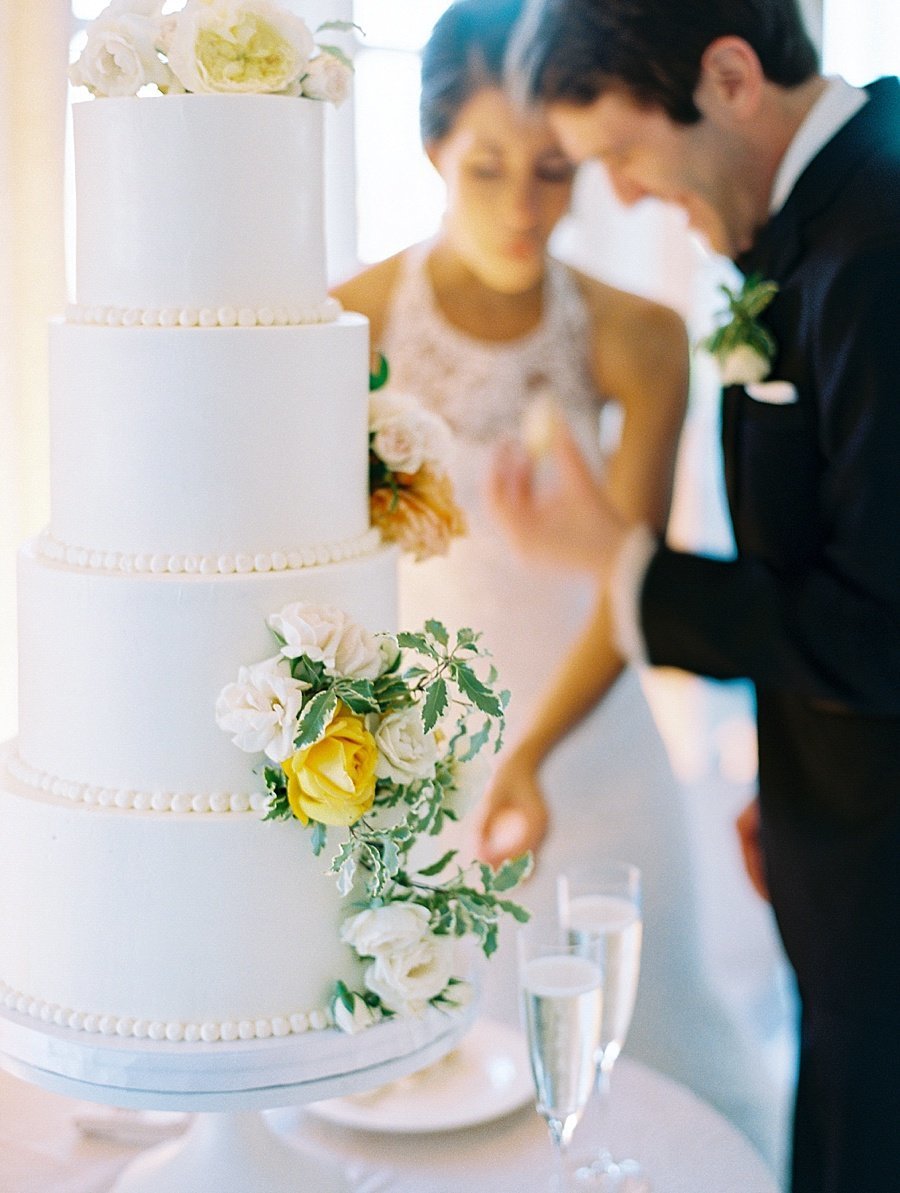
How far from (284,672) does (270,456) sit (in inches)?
8.4

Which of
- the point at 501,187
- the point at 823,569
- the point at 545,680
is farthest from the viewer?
the point at 545,680

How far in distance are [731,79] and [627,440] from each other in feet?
1.93

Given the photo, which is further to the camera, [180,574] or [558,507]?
[558,507]

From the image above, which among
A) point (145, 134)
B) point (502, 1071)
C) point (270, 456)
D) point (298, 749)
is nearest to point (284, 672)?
point (298, 749)

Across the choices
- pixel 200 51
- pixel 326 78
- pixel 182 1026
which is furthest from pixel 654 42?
pixel 182 1026

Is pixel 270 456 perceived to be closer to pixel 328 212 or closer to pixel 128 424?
pixel 128 424

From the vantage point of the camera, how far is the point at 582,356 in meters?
2.34

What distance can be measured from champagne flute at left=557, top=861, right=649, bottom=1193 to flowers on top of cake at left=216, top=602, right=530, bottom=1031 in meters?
0.18

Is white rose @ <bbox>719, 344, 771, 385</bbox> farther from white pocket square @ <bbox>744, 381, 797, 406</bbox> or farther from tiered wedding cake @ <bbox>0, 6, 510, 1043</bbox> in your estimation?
tiered wedding cake @ <bbox>0, 6, 510, 1043</bbox>

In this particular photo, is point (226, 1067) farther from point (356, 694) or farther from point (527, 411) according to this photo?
point (527, 411)

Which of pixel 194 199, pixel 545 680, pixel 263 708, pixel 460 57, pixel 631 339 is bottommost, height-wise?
pixel 545 680

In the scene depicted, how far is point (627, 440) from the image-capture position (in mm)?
2344

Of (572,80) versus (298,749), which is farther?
(572,80)

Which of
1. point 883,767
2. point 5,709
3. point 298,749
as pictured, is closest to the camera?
point 298,749
